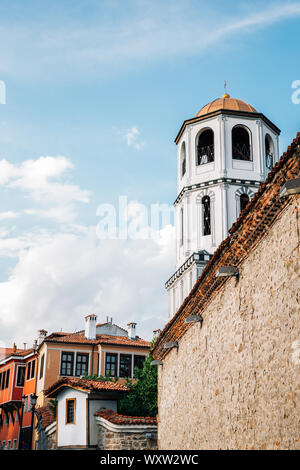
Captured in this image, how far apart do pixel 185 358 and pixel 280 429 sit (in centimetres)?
612

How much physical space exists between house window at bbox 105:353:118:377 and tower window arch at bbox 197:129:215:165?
14843 millimetres

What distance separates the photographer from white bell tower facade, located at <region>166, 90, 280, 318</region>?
3212 centimetres

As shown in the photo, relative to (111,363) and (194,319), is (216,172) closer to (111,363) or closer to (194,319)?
(111,363)

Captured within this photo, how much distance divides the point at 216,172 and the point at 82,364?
53.0ft

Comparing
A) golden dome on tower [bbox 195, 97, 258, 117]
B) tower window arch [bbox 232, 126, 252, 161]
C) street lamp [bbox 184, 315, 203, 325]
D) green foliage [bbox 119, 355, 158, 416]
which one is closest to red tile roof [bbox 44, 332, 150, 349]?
green foliage [bbox 119, 355, 158, 416]

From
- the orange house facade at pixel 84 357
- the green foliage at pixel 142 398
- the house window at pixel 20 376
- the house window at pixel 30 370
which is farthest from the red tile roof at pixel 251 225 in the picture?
the house window at pixel 20 376

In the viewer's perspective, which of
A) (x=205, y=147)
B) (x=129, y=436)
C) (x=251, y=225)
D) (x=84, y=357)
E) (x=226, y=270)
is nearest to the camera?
(x=251, y=225)

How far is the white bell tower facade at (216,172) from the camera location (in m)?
32.1

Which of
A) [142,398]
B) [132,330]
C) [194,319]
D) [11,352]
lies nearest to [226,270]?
[194,319]

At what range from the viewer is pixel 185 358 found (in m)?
13.4

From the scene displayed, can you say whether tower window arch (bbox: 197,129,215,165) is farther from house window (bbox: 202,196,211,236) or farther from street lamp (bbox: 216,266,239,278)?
street lamp (bbox: 216,266,239,278)

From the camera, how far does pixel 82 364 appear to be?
36344 mm
